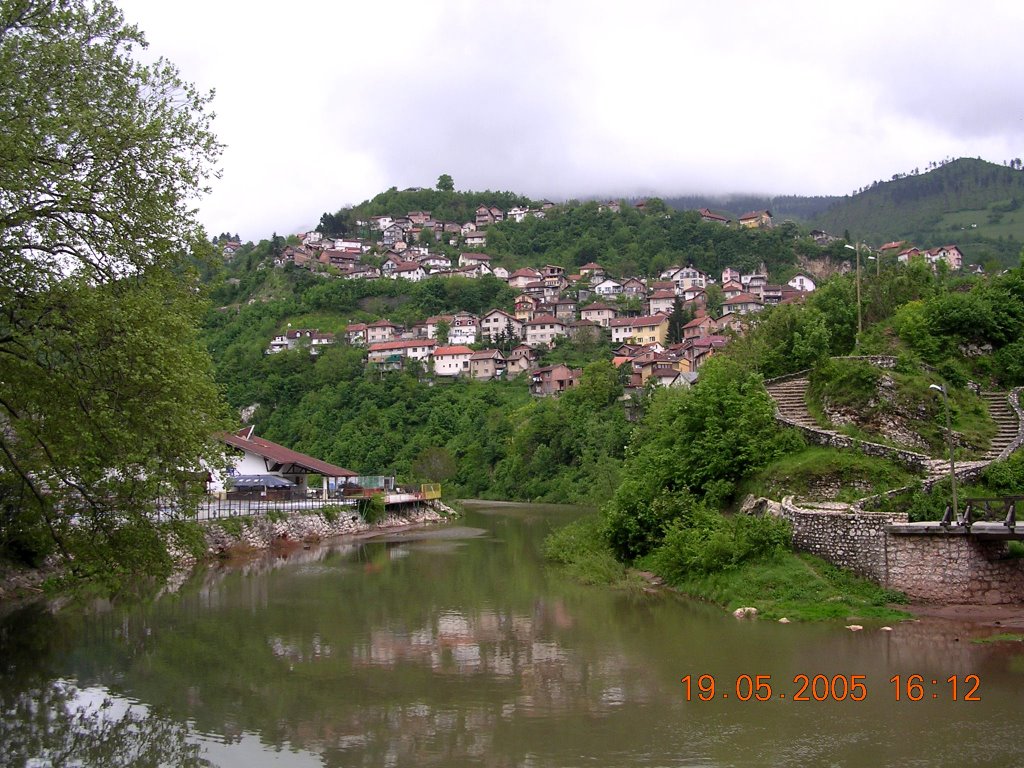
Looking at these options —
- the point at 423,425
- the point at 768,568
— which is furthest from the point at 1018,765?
the point at 423,425

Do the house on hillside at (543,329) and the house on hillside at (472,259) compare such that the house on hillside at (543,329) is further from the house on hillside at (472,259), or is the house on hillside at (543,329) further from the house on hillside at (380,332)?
the house on hillside at (472,259)

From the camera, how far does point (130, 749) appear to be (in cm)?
1285

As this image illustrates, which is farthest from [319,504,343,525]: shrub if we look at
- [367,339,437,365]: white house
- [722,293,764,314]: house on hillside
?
[722,293,764,314]: house on hillside

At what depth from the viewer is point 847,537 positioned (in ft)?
70.4

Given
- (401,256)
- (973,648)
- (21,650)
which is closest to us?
(973,648)

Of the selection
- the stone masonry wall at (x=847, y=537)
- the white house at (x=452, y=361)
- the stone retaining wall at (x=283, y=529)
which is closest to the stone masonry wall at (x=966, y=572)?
the stone masonry wall at (x=847, y=537)

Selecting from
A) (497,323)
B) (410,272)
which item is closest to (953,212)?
(497,323)

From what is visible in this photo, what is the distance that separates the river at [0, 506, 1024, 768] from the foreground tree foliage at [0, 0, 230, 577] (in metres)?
2.84

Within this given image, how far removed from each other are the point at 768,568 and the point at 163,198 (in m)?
16.7

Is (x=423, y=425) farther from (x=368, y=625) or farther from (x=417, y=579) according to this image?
(x=368, y=625)

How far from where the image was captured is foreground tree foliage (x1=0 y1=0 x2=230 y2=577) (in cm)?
1386

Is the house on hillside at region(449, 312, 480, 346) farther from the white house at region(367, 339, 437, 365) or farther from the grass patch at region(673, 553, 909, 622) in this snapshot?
the grass patch at region(673, 553, 909, 622)

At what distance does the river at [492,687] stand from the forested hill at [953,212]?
11959cm

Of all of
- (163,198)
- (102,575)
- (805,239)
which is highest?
(805,239)
